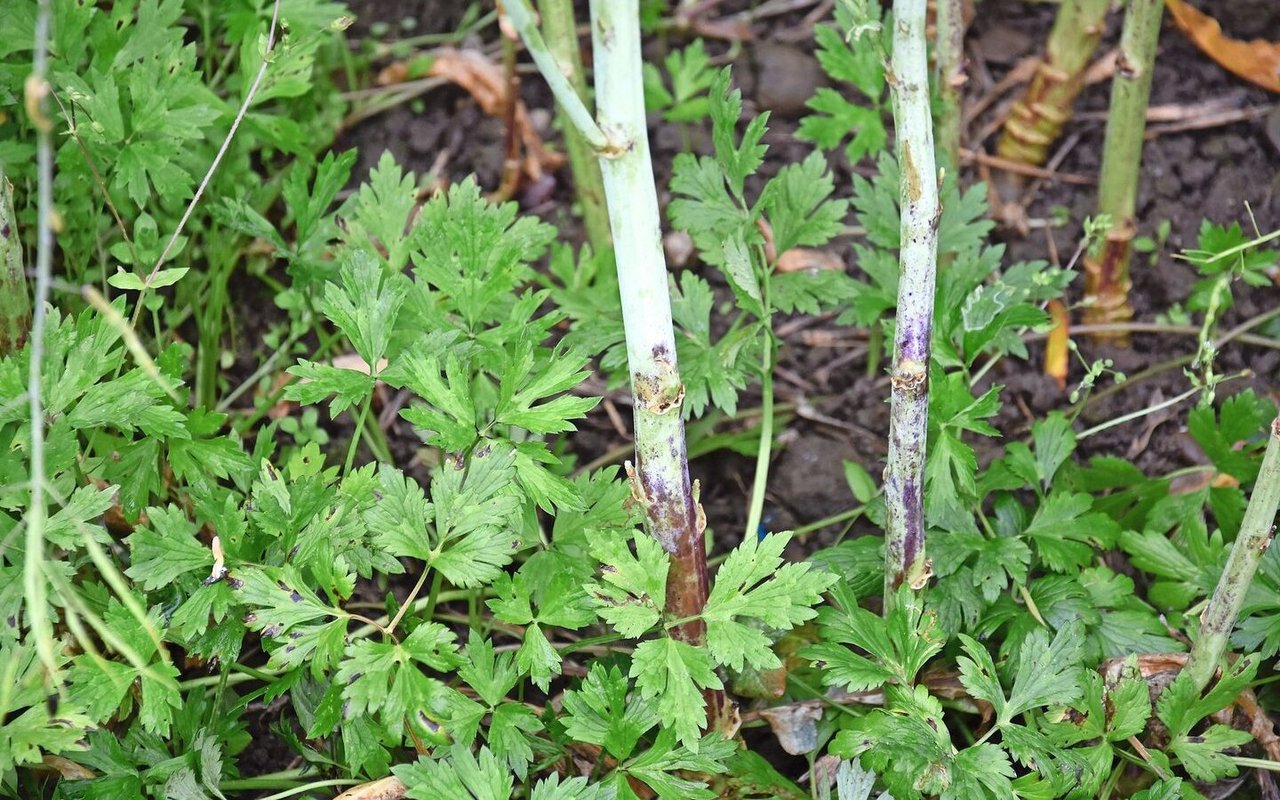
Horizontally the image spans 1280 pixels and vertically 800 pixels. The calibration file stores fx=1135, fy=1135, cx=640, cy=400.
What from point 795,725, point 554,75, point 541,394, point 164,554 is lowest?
point 795,725

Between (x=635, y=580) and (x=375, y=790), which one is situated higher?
(x=635, y=580)

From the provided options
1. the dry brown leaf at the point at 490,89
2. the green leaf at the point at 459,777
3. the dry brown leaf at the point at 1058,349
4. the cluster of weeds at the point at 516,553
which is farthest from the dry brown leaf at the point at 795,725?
the dry brown leaf at the point at 490,89

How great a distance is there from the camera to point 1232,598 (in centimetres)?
184

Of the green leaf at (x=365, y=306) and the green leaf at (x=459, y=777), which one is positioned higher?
the green leaf at (x=365, y=306)

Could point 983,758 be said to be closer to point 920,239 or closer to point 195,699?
point 920,239

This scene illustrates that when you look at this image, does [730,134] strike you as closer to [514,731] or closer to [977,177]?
[514,731]

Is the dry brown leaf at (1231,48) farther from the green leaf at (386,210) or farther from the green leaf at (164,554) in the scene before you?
the green leaf at (164,554)

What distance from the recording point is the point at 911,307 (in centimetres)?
178

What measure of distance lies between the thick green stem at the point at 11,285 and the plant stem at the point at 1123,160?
224cm

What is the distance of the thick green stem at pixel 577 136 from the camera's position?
95.7 inches

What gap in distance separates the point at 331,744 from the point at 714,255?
45.8 inches

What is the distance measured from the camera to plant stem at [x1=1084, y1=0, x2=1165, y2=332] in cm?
242

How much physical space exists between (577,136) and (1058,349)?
1286mm

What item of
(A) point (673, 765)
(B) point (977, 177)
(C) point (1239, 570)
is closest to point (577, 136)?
(B) point (977, 177)
